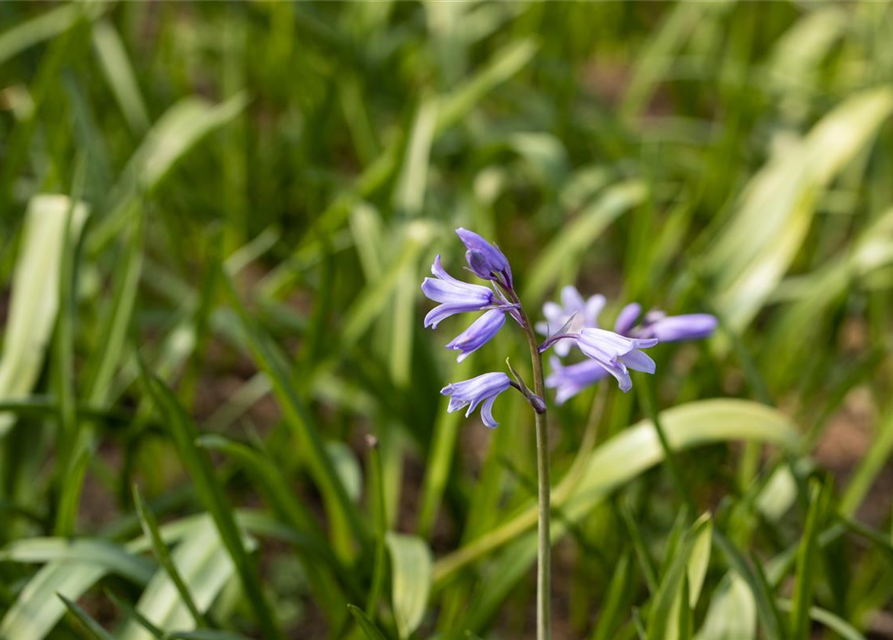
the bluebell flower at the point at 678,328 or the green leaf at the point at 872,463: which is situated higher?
the bluebell flower at the point at 678,328

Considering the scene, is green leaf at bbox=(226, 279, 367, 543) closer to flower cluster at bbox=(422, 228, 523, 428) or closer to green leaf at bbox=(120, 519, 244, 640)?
green leaf at bbox=(120, 519, 244, 640)

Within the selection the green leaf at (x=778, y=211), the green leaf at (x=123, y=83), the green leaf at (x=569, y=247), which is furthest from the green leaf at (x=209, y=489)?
the green leaf at (x=123, y=83)

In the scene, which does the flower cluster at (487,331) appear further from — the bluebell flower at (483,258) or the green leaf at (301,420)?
the green leaf at (301,420)

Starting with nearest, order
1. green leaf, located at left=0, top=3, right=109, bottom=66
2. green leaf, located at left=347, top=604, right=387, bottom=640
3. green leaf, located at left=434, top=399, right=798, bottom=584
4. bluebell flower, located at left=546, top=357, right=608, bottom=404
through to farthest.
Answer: green leaf, located at left=347, top=604, right=387, bottom=640, bluebell flower, located at left=546, top=357, right=608, bottom=404, green leaf, located at left=434, top=399, right=798, bottom=584, green leaf, located at left=0, top=3, right=109, bottom=66

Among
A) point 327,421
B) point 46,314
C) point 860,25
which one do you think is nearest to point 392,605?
point 46,314

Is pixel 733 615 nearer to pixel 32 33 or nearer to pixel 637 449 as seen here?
pixel 637 449

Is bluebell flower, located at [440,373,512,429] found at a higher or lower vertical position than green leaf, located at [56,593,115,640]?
higher

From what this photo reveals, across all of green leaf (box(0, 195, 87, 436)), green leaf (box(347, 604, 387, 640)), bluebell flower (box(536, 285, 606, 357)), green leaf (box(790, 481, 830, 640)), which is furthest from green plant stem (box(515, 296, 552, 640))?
green leaf (box(0, 195, 87, 436))
